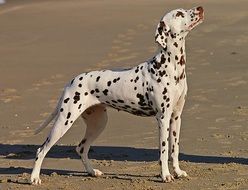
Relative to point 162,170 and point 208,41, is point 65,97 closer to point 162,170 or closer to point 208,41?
point 162,170

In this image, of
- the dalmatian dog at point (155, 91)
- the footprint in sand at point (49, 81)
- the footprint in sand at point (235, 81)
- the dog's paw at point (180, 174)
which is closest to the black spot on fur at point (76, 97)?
the dalmatian dog at point (155, 91)

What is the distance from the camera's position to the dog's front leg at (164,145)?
8430 mm

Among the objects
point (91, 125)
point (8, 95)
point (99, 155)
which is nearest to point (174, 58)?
point (91, 125)

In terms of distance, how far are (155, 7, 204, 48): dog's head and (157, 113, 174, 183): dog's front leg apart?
30.3 inches

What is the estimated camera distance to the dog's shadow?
9367 millimetres

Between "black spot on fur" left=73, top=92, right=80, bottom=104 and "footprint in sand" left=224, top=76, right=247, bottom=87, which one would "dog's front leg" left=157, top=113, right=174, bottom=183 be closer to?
"black spot on fur" left=73, top=92, right=80, bottom=104

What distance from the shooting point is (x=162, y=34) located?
8.45 m

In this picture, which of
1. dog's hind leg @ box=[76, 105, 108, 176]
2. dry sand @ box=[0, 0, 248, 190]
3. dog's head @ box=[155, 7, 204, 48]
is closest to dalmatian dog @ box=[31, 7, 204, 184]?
dog's head @ box=[155, 7, 204, 48]

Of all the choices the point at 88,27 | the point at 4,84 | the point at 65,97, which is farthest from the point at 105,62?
the point at 65,97

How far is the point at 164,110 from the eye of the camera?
333 inches

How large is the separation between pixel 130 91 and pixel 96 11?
18867 millimetres

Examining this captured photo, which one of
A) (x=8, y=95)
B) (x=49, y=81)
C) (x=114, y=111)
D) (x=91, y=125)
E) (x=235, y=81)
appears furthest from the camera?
(x=49, y=81)

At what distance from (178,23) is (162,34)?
0.63 ft

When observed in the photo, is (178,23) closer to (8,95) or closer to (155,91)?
(155,91)
